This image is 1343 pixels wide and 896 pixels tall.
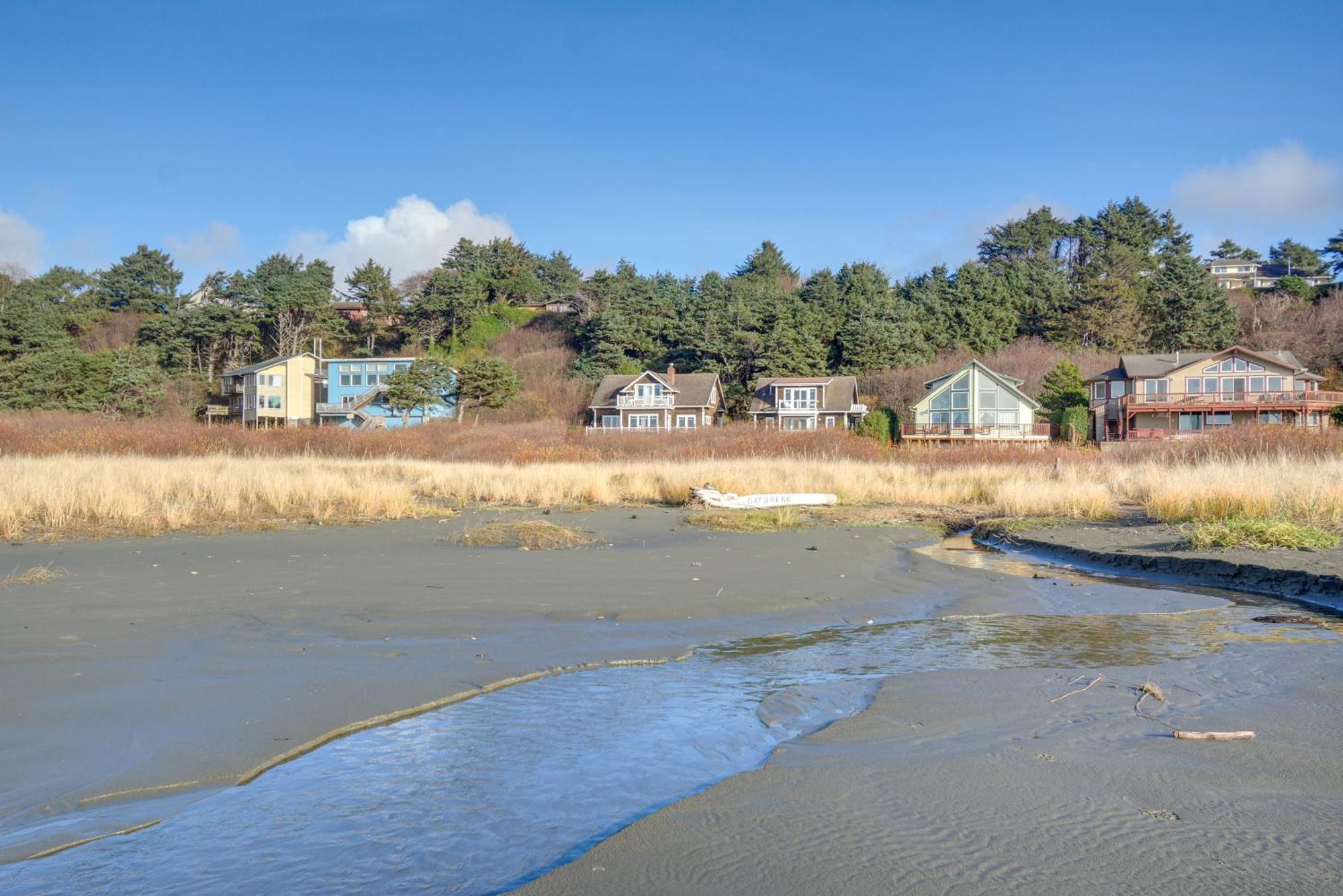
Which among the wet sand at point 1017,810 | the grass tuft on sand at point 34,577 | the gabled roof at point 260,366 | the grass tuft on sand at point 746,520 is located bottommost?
the wet sand at point 1017,810

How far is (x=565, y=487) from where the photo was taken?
80.7ft

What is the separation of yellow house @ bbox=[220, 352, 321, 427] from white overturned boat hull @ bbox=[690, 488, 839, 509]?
54724 mm

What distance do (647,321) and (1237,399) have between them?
1630 inches

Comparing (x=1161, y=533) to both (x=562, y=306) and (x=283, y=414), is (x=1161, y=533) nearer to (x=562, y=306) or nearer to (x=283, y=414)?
(x=283, y=414)

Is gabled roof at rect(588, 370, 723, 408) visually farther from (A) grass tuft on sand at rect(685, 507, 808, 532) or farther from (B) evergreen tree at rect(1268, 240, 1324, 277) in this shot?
(B) evergreen tree at rect(1268, 240, 1324, 277)

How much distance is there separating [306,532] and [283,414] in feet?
201

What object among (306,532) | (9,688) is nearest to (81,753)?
(9,688)

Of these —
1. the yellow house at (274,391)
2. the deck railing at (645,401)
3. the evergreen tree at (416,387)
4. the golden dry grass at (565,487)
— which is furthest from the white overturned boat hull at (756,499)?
the yellow house at (274,391)

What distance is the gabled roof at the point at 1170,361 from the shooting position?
61.6 metres

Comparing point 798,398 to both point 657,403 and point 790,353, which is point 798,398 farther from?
point 657,403

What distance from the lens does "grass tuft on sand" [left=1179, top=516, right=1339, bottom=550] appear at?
1367 centimetres

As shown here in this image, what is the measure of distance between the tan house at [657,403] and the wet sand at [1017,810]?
203 ft

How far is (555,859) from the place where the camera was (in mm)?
4094

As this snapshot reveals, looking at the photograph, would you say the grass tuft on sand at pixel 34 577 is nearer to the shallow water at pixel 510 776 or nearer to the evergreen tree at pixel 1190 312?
the shallow water at pixel 510 776
